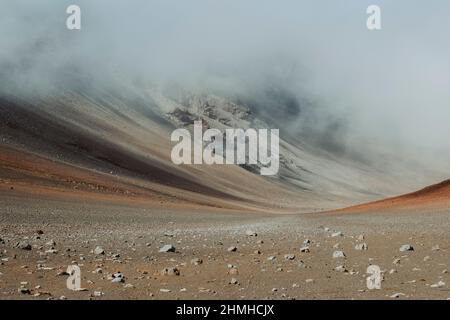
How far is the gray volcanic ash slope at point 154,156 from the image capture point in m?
51.7

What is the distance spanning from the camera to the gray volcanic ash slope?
51688 millimetres

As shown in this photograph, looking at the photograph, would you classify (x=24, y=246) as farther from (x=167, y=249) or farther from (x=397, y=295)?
(x=397, y=295)

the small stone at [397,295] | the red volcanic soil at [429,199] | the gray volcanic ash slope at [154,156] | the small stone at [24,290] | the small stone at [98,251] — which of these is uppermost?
the gray volcanic ash slope at [154,156]

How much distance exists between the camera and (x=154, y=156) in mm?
86750

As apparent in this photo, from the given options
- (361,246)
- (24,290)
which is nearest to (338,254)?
(361,246)

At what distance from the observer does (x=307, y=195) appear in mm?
124625

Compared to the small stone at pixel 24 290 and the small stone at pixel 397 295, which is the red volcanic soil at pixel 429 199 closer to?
the small stone at pixel 397 295

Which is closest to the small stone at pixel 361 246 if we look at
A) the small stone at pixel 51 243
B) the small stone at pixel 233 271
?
the small stone at pixel 233 271

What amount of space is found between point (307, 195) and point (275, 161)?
22845 millimetres

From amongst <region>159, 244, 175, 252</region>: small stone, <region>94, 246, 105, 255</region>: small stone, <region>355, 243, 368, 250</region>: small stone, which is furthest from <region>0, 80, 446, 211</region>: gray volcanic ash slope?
<region>355, 243, 368, 250</region>: small stone

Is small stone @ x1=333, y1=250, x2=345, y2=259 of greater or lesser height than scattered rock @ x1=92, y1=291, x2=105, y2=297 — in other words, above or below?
above

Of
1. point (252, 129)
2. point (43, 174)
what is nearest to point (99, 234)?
point (43, 174)

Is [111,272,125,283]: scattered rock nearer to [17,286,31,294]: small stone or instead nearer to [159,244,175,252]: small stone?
[17,286,31,294]: small stone

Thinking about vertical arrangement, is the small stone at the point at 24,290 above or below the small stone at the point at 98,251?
below
